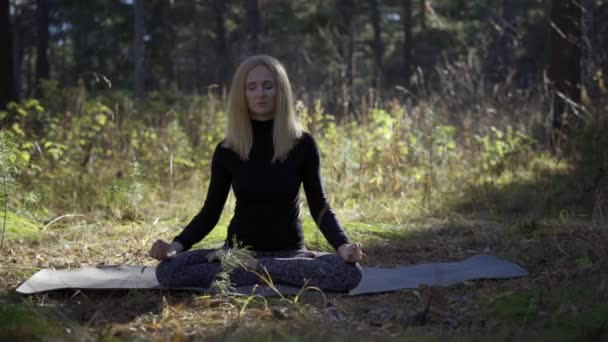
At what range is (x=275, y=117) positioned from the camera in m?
3.53

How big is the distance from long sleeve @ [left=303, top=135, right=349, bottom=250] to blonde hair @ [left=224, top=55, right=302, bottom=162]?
0.13 meters

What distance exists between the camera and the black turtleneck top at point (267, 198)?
3.48 meters

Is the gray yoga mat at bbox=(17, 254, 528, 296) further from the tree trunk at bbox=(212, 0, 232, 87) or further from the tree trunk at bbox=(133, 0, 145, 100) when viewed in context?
the tree trunk at bbox=(212, 0, 232, 87)

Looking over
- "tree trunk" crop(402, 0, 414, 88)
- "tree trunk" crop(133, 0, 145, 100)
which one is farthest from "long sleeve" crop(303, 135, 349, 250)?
"tree trunk" crop(402, 0, 414, 88)

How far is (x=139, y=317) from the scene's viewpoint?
2.81 metres

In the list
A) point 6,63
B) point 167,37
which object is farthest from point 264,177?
point 167,37

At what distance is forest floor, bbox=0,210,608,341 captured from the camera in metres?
2.45

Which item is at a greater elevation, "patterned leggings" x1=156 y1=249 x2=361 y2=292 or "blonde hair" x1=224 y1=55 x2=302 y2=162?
"blonde hair" x1=224 y1=55 x2=302 y2=162

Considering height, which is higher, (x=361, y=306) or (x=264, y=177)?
(x=264, y=177)

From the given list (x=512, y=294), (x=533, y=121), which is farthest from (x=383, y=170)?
(x=512, y=294)

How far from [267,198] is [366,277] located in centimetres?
61

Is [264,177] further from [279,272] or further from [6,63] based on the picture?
[6,63]

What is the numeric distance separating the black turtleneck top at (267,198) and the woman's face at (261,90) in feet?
0.50

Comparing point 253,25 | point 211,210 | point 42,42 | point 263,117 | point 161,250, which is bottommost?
point 161,250
